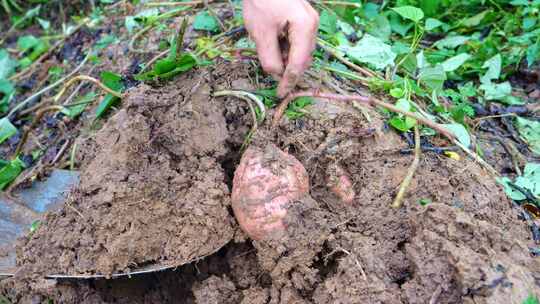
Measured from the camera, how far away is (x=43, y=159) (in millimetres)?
2154

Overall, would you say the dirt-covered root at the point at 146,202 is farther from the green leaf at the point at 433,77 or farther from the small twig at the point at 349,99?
the green leaf at the point at 433,77

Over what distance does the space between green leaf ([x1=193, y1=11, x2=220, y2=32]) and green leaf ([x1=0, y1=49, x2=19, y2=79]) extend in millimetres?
1230

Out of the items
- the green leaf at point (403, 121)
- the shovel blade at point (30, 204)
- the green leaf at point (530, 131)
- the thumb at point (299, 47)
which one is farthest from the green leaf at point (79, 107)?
the green leaf at point (530, 131)

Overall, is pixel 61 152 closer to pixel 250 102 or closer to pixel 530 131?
pixel 250 102

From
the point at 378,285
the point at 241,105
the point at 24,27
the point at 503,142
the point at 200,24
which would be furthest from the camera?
the point at 24,27

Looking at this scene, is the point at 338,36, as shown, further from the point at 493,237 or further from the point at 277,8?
the point at 493,237

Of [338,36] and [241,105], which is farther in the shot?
[338,36]

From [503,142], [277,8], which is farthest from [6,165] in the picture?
[503,142]

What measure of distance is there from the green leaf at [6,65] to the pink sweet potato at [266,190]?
1.92m

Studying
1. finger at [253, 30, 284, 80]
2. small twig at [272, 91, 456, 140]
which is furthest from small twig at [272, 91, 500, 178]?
finger at [253, 30, 284, 80]

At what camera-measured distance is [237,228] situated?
1.54m

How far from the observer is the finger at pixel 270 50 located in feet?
4.91

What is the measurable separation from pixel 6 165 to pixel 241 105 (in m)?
0.97

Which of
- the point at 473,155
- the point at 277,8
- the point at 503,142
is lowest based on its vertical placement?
the point at 503,142
